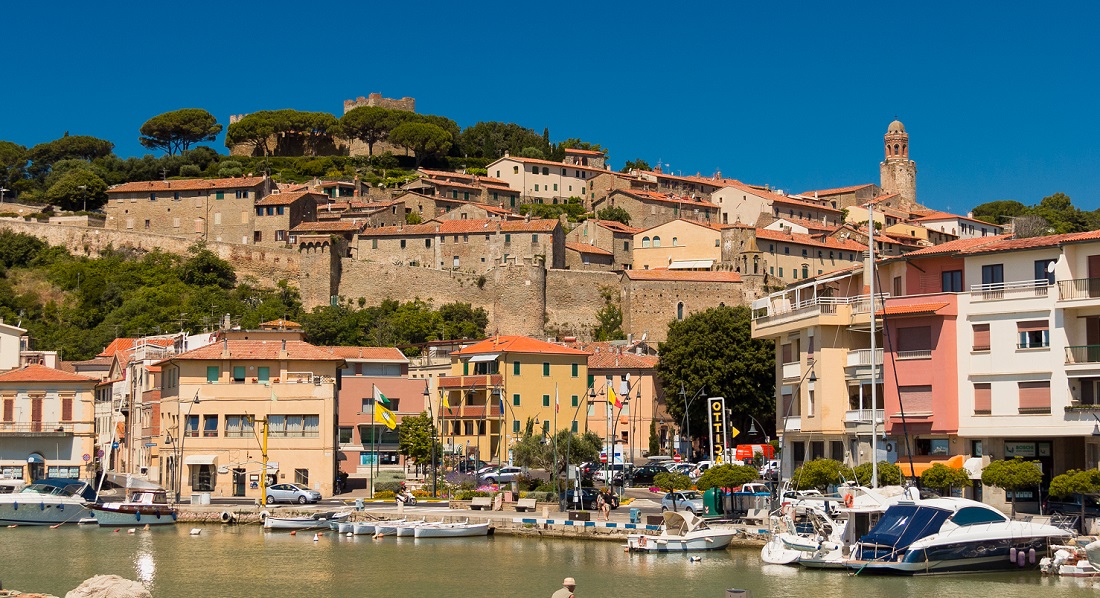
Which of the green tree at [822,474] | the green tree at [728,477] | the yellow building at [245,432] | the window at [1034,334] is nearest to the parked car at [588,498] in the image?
the green tree at [728,477]

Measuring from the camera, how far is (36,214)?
113 m

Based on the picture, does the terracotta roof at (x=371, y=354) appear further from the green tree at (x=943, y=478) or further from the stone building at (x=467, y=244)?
the green tree at (x=943, y=478)

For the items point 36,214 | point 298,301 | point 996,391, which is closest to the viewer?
point 996,391

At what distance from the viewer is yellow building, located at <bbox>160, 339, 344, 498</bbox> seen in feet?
170

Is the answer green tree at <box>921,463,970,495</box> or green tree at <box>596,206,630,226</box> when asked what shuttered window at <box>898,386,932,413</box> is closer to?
green tree at <box>921,463,970,495</box>

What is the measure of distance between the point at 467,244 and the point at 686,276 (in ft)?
52.0

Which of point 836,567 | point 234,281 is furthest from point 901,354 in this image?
point 234,281

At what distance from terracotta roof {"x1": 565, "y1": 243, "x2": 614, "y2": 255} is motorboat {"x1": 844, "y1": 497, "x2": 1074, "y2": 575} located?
73.5 meters

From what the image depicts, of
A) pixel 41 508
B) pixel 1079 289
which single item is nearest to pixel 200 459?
pixel 41 508

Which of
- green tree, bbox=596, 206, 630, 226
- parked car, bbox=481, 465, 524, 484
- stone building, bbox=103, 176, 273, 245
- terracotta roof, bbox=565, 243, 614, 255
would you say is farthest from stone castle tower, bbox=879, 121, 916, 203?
parked car, bbox=481, 465, 524, 484

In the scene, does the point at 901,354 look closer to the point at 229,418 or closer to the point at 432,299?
the point at 229,418

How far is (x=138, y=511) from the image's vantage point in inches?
1829

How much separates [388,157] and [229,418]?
91.4 m

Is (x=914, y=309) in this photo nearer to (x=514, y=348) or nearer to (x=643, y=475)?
(x=643, y=475)
